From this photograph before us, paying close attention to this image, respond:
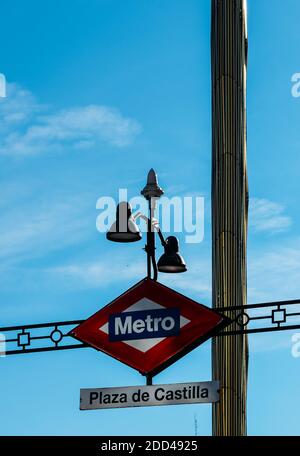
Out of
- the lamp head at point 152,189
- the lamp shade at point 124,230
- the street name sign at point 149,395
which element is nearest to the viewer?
the street name sign at point 149,395

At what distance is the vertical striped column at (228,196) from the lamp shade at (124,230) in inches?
285

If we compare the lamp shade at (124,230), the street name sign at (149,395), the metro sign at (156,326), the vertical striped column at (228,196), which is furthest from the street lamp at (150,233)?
the vertical striped column at (228,196)

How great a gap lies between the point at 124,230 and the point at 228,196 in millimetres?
8706

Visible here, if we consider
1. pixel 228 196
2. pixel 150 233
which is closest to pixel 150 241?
pixel 150 233

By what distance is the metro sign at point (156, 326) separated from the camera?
1542 cm

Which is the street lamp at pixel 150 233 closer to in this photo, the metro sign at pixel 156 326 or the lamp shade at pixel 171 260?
the lamp shade at pixel 171 260

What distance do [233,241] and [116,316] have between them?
9.10 m

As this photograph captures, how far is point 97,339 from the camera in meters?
15.9

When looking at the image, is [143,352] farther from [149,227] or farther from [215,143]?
[215,143]

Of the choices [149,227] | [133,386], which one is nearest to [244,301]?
[149,227]

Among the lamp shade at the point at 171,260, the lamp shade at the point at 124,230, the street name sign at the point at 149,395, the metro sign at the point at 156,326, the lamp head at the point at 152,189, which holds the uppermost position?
the lamp head at the point at 152,189

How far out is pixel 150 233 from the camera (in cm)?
1672
